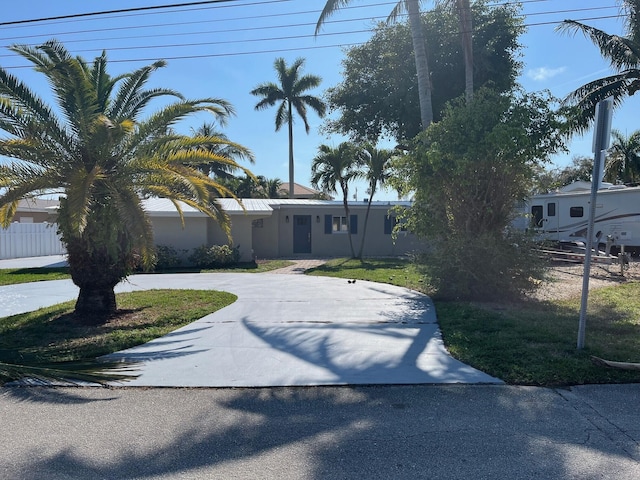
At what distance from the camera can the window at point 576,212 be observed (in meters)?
20.2

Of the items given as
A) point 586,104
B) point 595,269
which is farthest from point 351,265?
point 586,104

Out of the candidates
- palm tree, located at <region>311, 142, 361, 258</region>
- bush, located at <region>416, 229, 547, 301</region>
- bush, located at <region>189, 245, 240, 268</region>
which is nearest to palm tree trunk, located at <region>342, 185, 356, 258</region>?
palm tree, located at <region>311, 142, 361, 258</region>

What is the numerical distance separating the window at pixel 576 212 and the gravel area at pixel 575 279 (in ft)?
10.2

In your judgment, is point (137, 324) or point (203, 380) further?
point (137, 324)

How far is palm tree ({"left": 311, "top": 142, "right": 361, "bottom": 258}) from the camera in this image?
19.6 m

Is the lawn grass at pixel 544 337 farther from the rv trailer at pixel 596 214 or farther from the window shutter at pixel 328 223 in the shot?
the window shutter at pixel 328 223

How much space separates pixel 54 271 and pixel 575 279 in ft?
53.3

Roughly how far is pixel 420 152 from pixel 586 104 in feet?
34.4

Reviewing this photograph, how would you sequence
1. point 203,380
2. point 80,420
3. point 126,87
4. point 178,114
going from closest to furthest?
point 80,420 → point 203,380 → point 178,114 → point 126,87

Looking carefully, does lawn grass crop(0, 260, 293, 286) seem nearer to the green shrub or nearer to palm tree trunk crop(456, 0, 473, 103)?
the green shrub

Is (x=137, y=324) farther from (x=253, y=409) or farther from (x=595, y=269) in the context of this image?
(x=595, y=269)

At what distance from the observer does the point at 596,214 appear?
19.9 meters

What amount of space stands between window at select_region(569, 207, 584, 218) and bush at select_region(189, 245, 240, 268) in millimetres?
14564

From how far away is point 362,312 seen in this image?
880 centimetres
